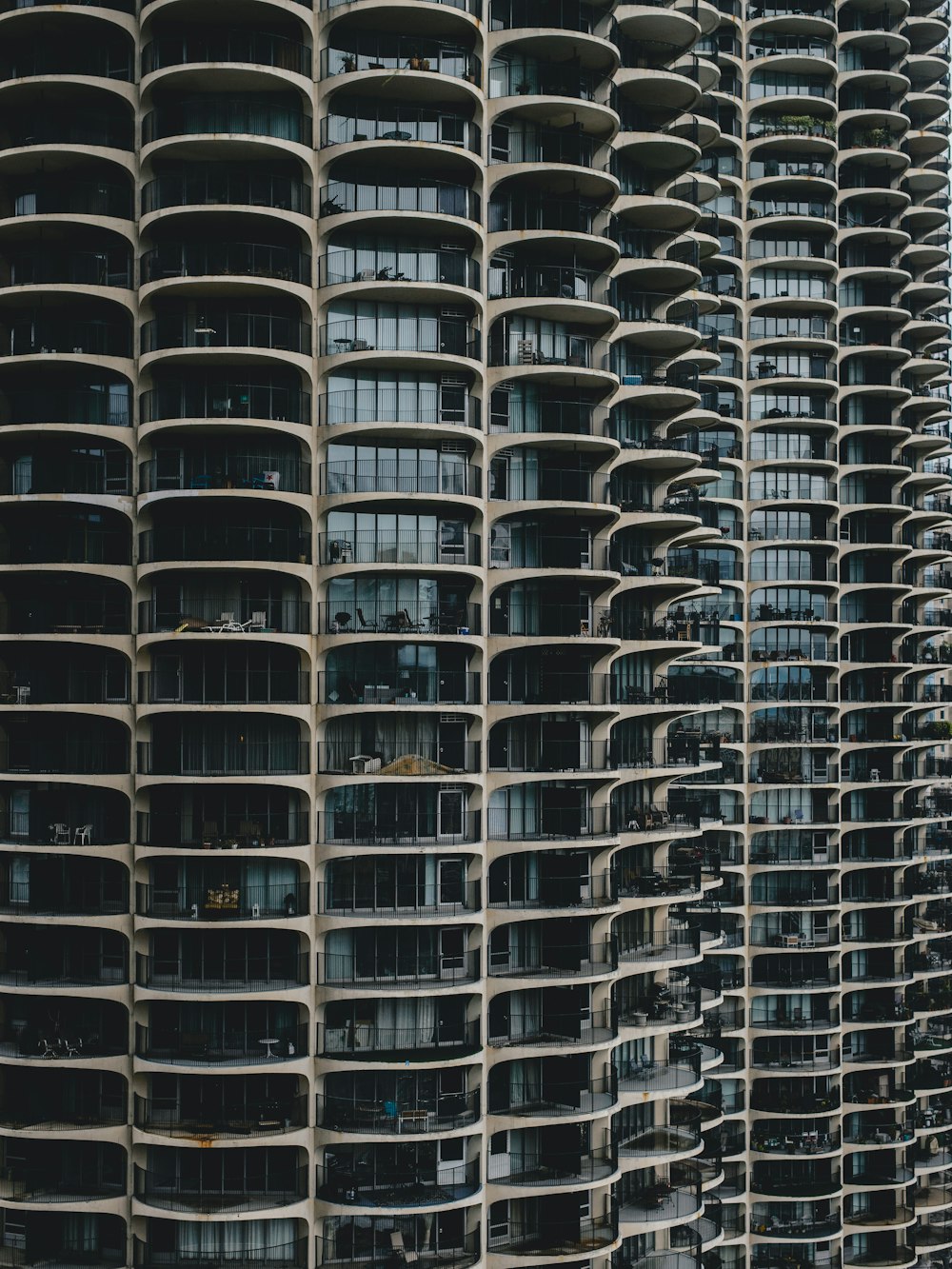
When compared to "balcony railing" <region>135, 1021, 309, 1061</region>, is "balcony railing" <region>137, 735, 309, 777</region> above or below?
above

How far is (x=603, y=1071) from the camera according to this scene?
199 ft

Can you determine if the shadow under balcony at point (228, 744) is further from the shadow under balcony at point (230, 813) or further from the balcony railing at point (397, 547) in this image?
the balcony railing at point (397, 547)

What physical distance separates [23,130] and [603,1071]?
4264cm

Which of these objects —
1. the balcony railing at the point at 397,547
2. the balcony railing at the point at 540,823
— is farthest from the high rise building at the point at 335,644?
the balcony railing at the point at 397,547

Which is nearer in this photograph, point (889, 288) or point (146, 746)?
point (146, 746)

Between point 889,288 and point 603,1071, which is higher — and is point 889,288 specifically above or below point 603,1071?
above

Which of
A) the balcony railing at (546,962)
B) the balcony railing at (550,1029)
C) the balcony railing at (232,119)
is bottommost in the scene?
the balcony railing at (550,1029)

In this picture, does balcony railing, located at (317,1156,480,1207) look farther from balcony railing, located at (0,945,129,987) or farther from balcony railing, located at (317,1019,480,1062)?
balcony railing, located at (0,945,129,987)

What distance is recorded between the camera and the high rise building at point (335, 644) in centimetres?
5600

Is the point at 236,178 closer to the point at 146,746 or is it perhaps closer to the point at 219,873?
the point at 146,746

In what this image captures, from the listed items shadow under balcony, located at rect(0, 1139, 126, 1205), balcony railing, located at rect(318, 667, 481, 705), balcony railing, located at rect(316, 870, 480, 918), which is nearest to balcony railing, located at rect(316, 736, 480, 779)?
balcony railing, located at rect(318, 667, 481, 705)

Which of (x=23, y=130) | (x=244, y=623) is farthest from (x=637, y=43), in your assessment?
(x=244, y=623)

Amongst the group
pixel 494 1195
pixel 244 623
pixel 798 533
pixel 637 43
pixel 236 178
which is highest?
pixel 637 43

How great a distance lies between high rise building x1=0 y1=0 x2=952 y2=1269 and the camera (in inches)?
2205
